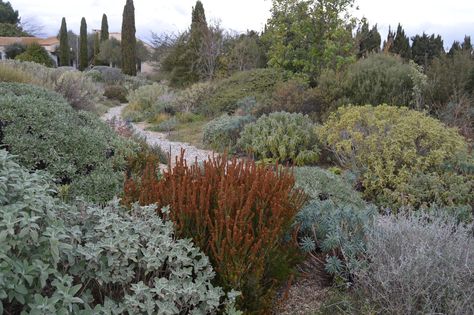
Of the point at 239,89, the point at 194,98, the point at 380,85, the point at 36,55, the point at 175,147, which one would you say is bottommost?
the point at 175,147

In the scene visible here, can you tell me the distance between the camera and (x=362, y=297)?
318 cm

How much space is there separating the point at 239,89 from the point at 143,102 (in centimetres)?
515

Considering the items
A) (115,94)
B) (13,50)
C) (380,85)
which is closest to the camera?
(380,85)

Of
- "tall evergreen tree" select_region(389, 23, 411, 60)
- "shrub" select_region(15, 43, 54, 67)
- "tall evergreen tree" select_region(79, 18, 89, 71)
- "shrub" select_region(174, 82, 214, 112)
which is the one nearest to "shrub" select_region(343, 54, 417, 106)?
"shrub" select_region(174, 82, 214, 112)

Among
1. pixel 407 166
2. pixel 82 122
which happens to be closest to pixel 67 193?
pixel 82 122

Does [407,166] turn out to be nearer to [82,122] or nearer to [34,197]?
[82,122]

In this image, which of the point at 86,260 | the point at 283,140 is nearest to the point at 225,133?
the point at 283,140

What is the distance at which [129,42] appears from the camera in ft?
118

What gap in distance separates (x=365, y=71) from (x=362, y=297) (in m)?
8.74

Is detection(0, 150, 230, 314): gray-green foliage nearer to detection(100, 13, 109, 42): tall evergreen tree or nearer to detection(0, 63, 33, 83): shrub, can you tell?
detection(0, 63, 33, 83): shrub

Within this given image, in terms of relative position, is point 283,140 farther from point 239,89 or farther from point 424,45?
point 424,45

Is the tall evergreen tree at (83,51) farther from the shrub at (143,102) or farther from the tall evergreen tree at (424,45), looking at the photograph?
the tall evergreen tree at (424,45)

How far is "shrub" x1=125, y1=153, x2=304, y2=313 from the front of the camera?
2.84 meters

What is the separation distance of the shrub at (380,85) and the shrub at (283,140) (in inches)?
83.9
